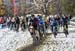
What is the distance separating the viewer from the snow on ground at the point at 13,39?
4.51 feet

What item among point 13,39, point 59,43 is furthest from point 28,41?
point 59,43

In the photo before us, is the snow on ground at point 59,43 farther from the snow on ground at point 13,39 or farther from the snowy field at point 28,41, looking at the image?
the snow on ground at point 13,39

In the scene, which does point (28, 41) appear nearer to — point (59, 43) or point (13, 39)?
point (13, 39)

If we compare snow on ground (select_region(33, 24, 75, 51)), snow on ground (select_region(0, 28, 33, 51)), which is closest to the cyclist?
snow on ground (select_region(33, 24, 75, 51))

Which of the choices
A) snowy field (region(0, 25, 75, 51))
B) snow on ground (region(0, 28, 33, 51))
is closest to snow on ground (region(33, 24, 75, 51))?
snowy field (region(0, 25, 75, 51))

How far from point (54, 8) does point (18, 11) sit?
11.2 inches

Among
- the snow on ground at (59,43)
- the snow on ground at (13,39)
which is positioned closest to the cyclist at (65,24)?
the snow on ground at (59,43)

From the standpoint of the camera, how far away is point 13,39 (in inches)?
54.9

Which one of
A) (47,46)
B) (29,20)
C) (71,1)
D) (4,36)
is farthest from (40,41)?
(71,1)

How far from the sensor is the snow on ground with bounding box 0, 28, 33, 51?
138 centimetres

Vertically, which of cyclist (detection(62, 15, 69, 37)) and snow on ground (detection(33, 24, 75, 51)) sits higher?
cyclist (detection(62, 15, 69, 37))

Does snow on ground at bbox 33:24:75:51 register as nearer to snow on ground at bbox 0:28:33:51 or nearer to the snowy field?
the snowy field

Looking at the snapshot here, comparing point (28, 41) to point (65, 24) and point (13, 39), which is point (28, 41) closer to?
point (13, 39)

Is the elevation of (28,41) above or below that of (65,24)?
below
